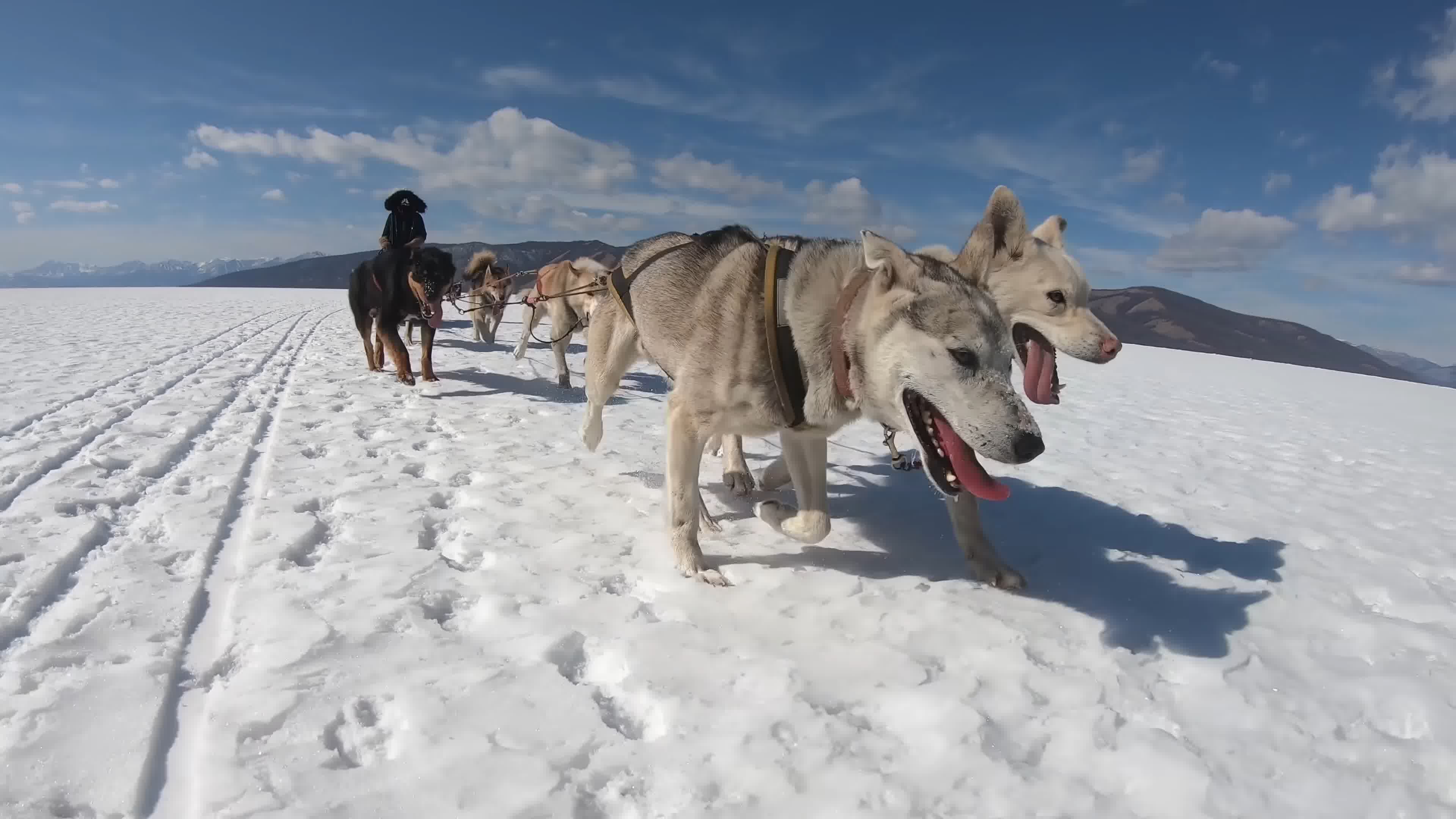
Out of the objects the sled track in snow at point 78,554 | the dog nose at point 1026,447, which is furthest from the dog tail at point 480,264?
the dog nose at point 1026,447

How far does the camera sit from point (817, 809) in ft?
5.97

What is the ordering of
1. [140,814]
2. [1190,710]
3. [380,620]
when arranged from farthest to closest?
[380,620]
[1190,710]
[140,814]

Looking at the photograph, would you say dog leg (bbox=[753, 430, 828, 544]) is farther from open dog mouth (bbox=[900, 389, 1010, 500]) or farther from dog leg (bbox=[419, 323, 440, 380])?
dog leg (bbox=[419, 323, 440, 380])

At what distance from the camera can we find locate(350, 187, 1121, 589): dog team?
8.68 ft

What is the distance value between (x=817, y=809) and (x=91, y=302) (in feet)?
121

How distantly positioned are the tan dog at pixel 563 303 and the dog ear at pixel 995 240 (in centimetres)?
577

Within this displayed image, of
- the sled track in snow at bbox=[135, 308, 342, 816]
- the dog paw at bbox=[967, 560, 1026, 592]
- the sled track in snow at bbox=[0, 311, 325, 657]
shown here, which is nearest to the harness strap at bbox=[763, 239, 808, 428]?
the dog paw at bbox=[967, 560, 1026, 592]

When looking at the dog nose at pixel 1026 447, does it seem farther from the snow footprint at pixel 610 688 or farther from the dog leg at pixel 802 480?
the snow footprint at pixel 610 688

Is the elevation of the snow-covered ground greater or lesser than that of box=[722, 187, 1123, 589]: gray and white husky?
lesser

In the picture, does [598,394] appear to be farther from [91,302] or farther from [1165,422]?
[91,302]

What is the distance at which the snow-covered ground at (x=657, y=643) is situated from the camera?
1880mm

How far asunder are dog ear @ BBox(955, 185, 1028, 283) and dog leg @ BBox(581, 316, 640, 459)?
2223 millimetres

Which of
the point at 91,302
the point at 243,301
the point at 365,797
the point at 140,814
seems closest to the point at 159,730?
the point at 140,814

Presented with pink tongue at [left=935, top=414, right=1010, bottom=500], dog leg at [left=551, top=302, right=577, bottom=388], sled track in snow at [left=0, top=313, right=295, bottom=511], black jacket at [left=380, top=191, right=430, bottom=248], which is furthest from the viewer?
black jacket at [left=380, top=191, right=430, bottom=248]
